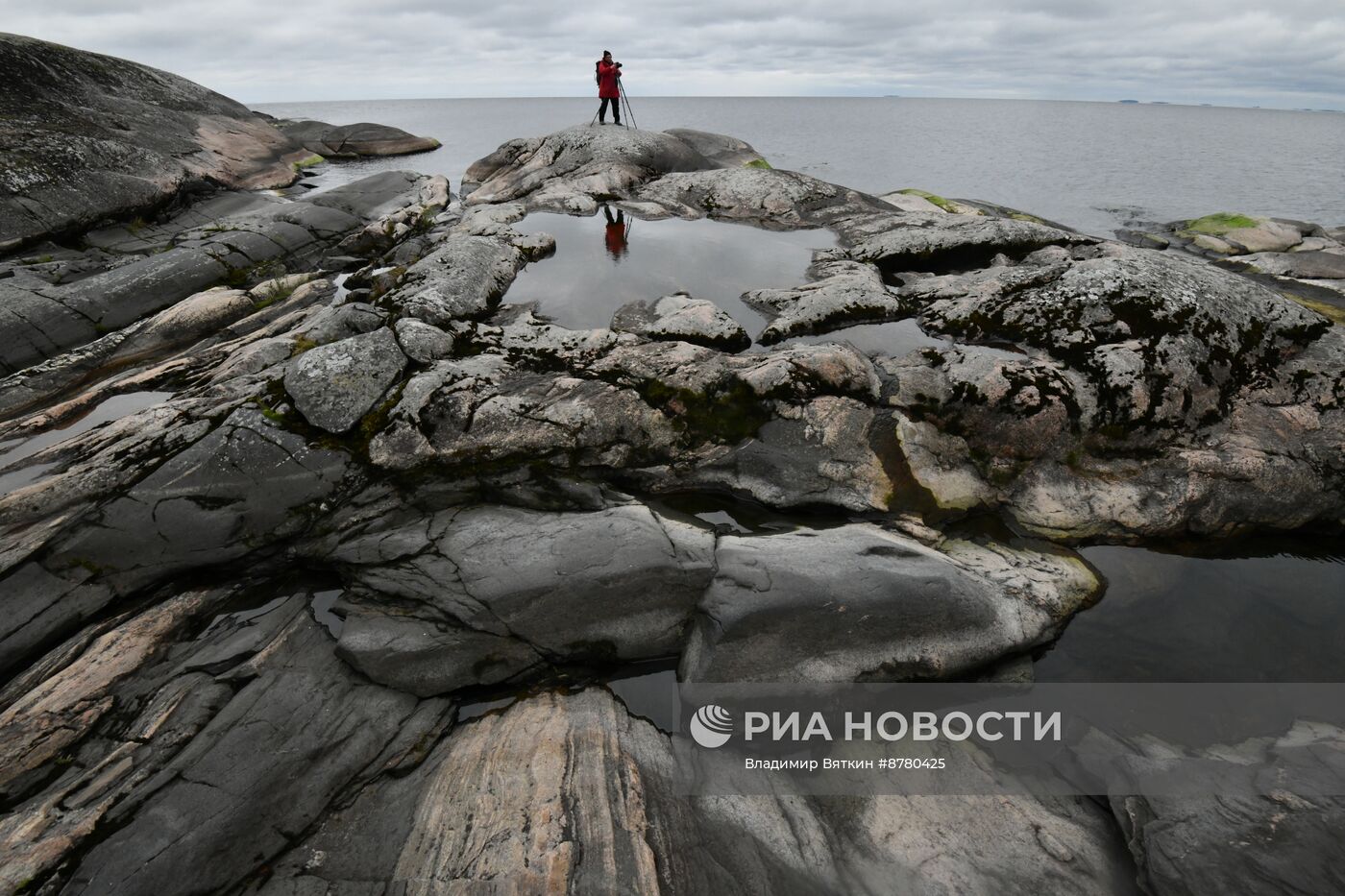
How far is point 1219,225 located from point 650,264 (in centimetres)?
4426

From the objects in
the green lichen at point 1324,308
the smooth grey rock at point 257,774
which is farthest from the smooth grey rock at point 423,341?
the green lichen at point 1324,308

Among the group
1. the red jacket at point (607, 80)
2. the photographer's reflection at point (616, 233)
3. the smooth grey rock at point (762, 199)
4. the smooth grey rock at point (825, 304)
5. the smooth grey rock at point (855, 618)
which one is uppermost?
the red jacket at point (607, 80)

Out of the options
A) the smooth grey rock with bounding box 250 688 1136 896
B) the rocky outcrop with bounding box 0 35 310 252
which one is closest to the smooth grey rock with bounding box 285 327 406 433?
the smooth grey rock with bounding box 250 688 1136 896

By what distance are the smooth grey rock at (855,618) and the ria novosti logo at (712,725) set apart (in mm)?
499

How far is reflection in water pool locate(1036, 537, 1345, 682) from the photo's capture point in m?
10.3

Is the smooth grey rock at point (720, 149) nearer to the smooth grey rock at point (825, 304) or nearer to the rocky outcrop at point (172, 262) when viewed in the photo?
the rocky outcrop at point (172, 262)

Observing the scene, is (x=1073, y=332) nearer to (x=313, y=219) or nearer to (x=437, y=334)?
(x=437, y=334)

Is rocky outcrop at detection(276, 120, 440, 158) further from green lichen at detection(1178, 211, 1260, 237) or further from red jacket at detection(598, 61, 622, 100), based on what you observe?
green lichen at detection(1178, 211, 1260, 237)

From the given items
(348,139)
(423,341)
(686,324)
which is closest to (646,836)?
(686,324)

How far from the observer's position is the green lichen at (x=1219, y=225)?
39.4 m

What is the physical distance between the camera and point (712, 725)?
962 cm

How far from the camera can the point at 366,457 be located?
12312 millimetres

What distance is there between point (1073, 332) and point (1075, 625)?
23.7ft

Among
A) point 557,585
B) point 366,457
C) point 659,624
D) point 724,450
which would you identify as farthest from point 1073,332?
point 366,457
